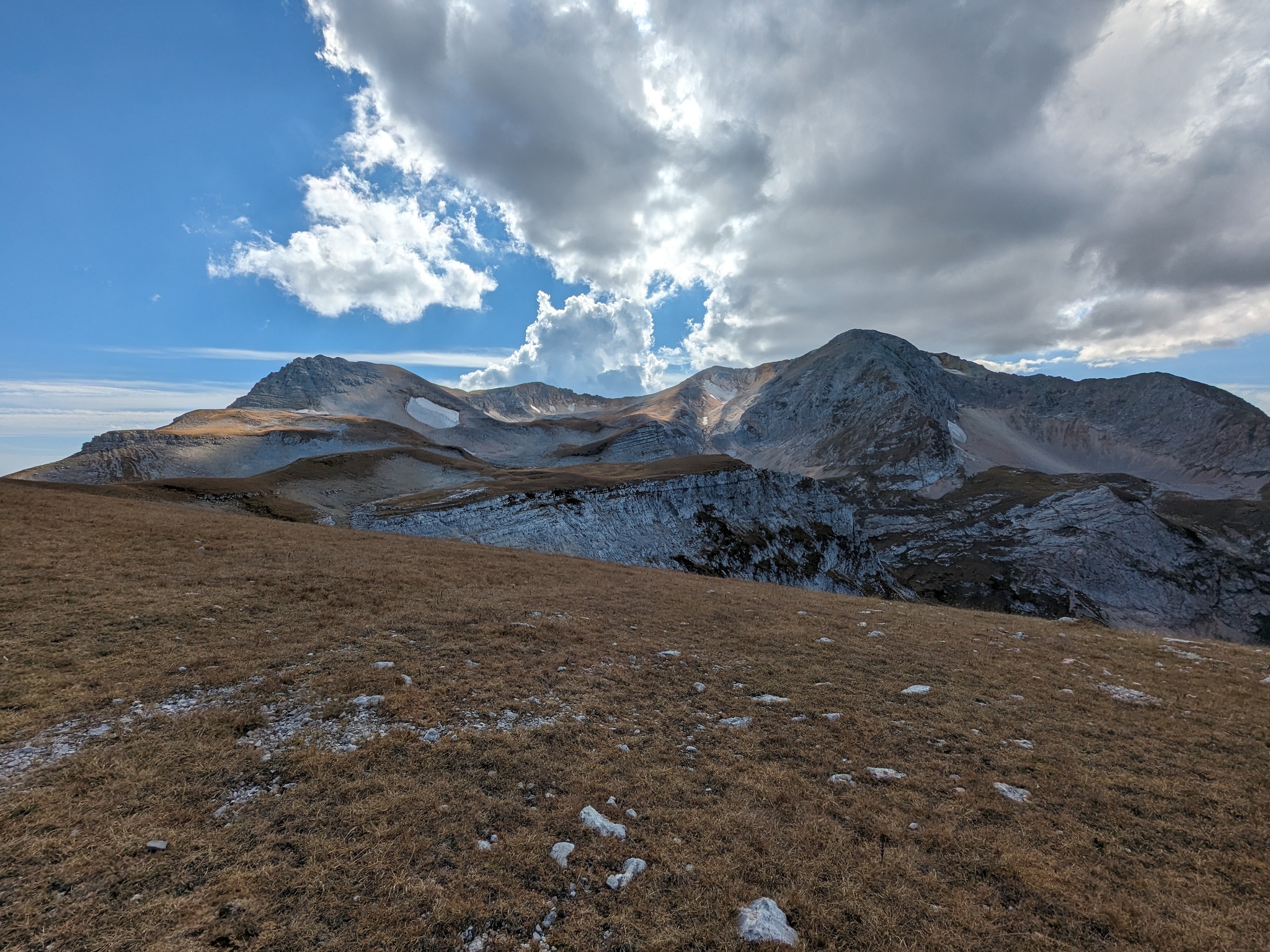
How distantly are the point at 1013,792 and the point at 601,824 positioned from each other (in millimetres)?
7454

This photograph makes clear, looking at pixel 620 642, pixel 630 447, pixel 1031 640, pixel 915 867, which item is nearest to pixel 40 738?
pixel 620 642

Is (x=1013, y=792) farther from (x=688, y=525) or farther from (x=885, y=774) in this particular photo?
(x=688, y=525)

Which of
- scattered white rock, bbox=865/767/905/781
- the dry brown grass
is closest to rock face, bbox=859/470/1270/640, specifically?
the dry brown grass

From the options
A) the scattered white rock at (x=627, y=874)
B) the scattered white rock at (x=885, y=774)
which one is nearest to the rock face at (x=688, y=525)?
the scattered white rock at (x=885, y=774)

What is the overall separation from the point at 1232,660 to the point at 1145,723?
9959mm

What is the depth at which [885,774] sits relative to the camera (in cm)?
916

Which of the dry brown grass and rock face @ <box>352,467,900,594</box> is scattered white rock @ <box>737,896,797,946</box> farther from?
rock face @ <box>352,467,900,594</box>

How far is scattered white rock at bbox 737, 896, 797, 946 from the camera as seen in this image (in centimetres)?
561

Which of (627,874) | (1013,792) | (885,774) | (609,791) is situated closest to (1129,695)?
(1013,792)

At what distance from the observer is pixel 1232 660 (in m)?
16.7

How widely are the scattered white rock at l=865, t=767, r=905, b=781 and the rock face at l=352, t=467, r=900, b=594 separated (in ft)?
145

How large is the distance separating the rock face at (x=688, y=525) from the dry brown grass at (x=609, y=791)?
126 ft

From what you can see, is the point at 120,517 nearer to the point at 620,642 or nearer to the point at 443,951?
the point at 620,642

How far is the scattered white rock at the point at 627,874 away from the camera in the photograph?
20.7 feet
